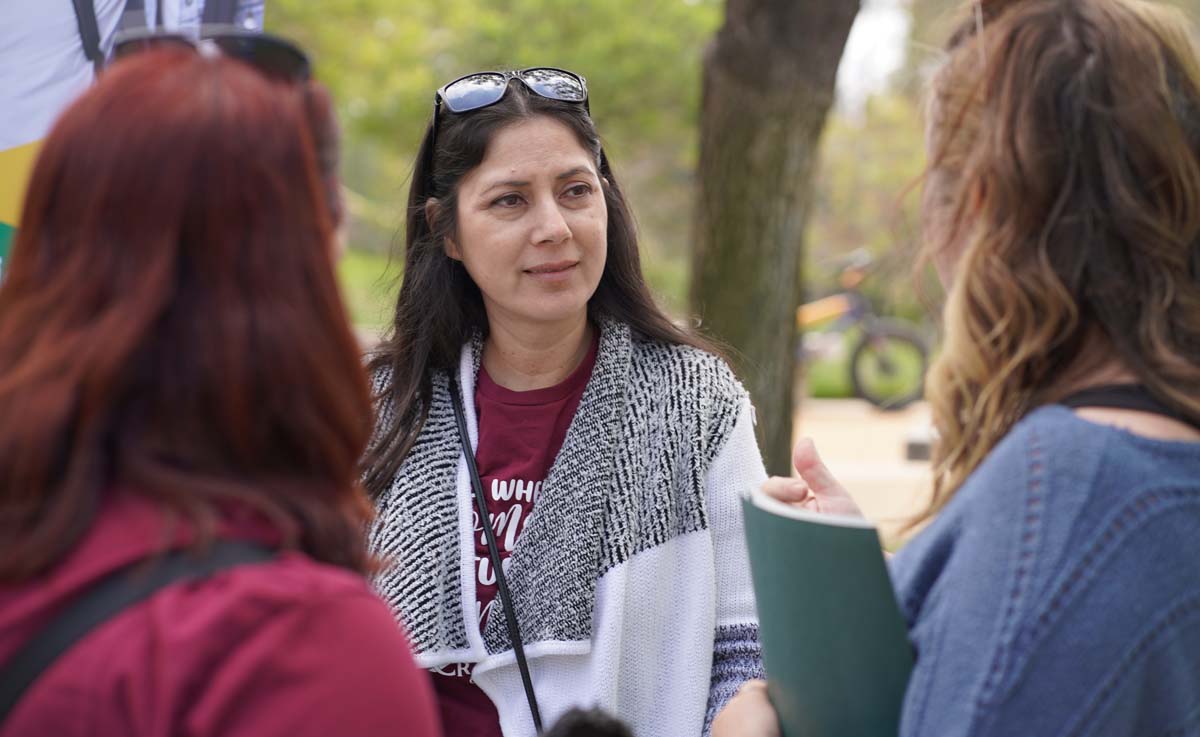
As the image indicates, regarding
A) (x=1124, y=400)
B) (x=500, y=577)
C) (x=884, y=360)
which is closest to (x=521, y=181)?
(x=500, y=577)

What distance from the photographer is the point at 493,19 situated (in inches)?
620

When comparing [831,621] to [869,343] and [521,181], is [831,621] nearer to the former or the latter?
[521,181]

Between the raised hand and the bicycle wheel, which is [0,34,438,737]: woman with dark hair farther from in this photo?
the bicycle wheel

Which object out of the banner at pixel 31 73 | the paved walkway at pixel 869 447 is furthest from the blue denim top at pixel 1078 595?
the paved walkway at pixel 869 447

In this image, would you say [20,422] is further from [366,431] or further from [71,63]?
[71,63]

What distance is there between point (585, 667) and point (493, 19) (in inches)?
566

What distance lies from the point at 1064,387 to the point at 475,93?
156cm

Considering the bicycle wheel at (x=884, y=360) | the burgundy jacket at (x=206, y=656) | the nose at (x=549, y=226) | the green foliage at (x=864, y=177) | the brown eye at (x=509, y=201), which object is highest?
the brown eye at (x=509, y=201)

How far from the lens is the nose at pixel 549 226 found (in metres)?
2.59

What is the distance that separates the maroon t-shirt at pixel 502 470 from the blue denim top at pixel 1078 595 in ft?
3.99

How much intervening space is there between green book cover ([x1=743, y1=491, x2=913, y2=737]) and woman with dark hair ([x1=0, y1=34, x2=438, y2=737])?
1.73 ft

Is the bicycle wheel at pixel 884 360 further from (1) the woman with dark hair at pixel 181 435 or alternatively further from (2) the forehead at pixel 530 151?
(1) the woman with dark hair at pixel 181 435

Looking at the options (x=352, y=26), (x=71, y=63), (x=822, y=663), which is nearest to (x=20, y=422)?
(x=822, y=663)

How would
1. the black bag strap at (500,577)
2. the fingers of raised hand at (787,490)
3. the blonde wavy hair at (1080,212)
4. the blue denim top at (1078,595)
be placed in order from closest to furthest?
the blue denim top at (1078,595) → the blonde wavy hair at (1080,212) → the fingers of raised hand at (787,490) → the black bag strap at (500,577)
